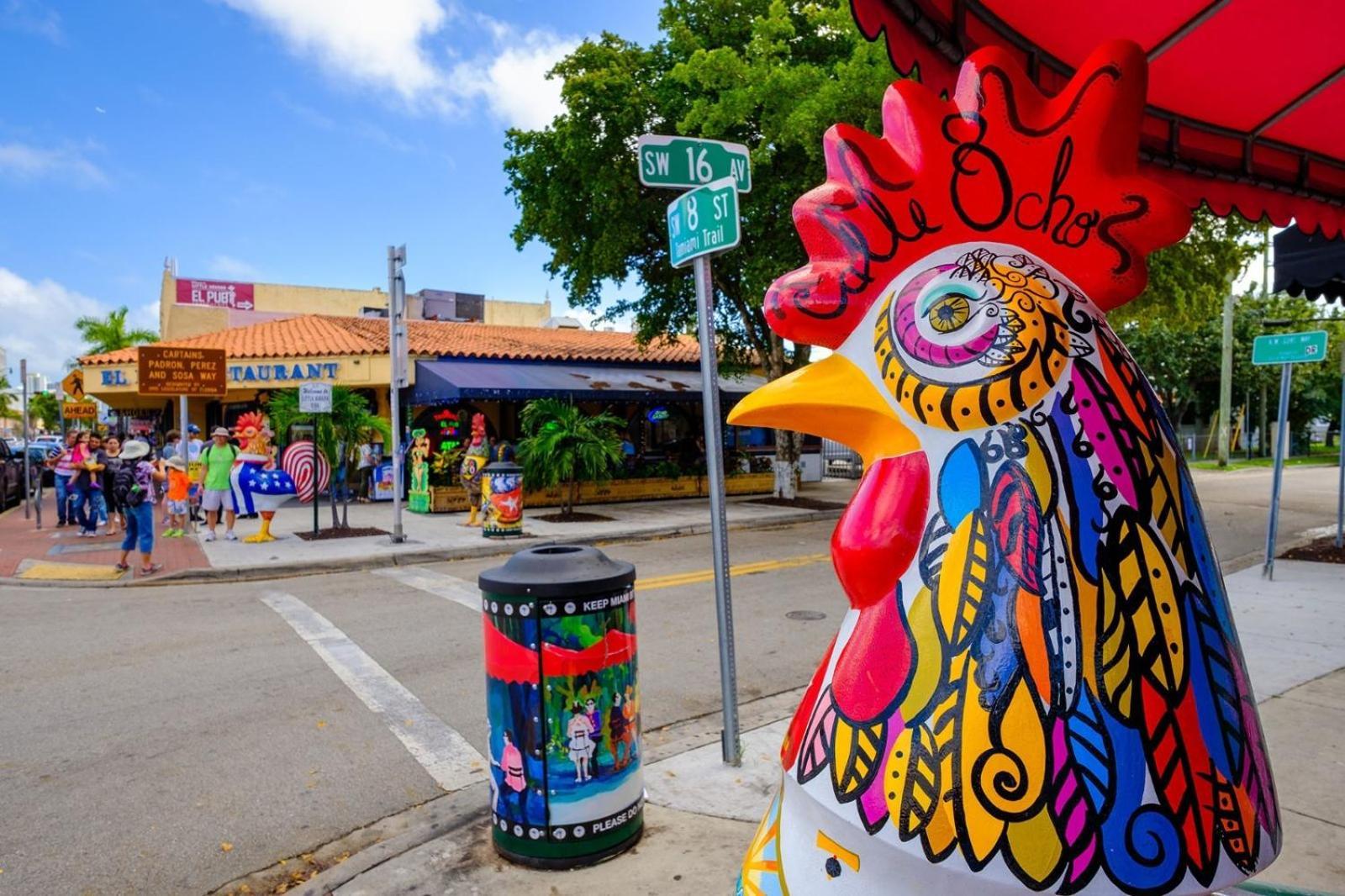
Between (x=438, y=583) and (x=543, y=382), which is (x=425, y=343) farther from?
(x=438, y=583)

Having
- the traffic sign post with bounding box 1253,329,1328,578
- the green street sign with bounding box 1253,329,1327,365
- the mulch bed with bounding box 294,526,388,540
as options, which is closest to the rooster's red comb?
the traffic sign post with bounding box 1253,329,1328,578

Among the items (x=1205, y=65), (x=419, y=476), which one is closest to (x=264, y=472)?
(x=419, y=476)

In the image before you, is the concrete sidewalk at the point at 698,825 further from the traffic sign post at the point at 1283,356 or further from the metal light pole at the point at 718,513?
the traffic sign post at the point at 1283,356

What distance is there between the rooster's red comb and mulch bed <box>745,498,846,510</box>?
14.8 meters

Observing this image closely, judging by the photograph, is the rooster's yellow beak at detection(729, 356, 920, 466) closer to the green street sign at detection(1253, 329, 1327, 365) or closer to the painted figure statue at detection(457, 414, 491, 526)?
the green street sign at detection(1253, 329, 1327, 365)

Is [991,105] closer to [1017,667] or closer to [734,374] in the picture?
[1017,667]

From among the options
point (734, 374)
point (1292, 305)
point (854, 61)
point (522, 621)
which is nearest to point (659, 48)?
point (854, 61)

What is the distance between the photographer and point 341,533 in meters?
13.0

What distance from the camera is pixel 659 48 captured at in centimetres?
1473

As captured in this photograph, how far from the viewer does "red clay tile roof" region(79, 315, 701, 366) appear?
18.9m

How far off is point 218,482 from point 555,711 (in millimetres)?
11466

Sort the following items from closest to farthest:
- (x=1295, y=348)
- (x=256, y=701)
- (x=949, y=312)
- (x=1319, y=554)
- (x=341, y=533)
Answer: (x=949, y=312), (x=256, y=701), (x=1295, y=348), (x=1319, y=554), (x=341, y=533)

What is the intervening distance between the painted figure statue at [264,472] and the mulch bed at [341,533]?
1.69ft

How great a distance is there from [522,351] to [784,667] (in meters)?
15.1
